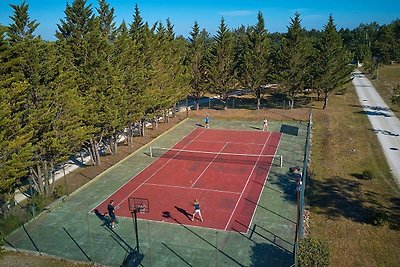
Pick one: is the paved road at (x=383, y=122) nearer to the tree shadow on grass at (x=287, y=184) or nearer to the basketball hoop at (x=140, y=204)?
the tree shadow on grass at (x=287, y=184)

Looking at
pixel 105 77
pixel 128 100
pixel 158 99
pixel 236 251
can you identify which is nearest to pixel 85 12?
pixel 105 77

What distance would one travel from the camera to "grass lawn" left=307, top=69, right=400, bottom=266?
17.8 meters

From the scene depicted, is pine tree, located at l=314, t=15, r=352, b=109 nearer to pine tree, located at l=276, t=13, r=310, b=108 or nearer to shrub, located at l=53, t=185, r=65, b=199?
pine tree, located at l=276, t=13, r=310, b=108

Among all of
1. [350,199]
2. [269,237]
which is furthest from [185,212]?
[350,199]

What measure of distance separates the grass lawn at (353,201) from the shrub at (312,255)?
2.32 m

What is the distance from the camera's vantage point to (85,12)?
3009 centimetres

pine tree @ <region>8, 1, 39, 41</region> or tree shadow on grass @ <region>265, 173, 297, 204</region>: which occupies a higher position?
pine tree @ <region>8, 1, 39, 41</region>

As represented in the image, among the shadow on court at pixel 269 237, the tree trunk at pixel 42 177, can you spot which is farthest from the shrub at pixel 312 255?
the tree trunk at pixel 42 177

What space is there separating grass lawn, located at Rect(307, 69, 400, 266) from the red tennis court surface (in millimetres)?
4045

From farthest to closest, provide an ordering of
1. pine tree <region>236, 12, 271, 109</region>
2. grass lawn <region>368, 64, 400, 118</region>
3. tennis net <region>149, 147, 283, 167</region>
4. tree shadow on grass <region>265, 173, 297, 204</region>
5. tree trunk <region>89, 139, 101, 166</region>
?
grass lawn <region>368, 64, 400, 118</region>, pine tree <region>236, 12, 271, 109</region>, tennis net <region>149, 147, 283, 167</region>, tree trunk <region>89, 139, 101, 166</region>, tree shadow on grass <region>265, 173, 297, 204</region>

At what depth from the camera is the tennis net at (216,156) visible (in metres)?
31.2

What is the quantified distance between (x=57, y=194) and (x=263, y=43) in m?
36.0

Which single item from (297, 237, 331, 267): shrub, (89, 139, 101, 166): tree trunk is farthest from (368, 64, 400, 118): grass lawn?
(297, 237, 331, 267): shrub

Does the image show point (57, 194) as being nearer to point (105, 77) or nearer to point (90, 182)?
point (90, 182)
